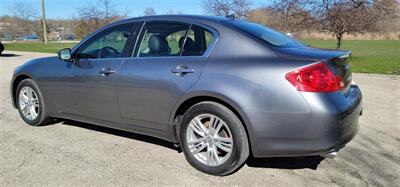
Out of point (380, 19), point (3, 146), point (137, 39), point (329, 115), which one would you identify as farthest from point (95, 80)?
point (380, 19)

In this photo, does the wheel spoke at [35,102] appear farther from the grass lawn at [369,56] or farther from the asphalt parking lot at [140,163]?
the grass lawn at [369,56]

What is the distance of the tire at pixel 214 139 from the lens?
3.51 m

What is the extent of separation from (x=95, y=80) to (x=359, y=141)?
11.0 feet

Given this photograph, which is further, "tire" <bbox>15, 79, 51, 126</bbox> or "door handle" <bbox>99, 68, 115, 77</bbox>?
"tire" <bbox>15, 79, 51, 126</bbox>

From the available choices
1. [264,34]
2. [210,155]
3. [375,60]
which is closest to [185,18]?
[264,34]

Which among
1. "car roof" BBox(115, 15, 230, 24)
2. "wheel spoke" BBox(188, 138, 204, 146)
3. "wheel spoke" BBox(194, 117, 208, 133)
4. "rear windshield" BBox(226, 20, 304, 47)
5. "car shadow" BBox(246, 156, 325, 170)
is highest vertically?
"car roof" BBox(115, 15, 230, 24)

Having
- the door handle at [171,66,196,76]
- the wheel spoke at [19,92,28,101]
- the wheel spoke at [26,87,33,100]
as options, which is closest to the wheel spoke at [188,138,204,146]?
the door handle at [171,66,196,76]

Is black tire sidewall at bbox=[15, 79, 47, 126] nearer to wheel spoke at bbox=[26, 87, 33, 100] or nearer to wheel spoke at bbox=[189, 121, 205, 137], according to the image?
wheel spoke at bbox=[26, 87, 33, 100]

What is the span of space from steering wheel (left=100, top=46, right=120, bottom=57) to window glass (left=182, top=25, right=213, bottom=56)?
3.17 ft

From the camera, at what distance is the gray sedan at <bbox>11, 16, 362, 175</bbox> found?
3258 millimetres

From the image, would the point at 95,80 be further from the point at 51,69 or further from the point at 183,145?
the point at 183,145

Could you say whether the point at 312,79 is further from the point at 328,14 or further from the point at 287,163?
the point at 328,14

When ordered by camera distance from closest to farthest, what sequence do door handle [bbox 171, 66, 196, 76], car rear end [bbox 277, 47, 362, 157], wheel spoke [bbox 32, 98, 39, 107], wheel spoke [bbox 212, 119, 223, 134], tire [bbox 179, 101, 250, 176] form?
car rear end [bbox 277, 47, 362, 157] → tire [bbox 179, 101, 250, 176] → wheel spoke [bbox 212, 119, 223, 134] → door handle [bbox 171, 66, 196, 76] → wheel spoke [bbox 32, 98, 39, 107]

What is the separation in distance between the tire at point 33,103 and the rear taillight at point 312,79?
3564 millimetres
